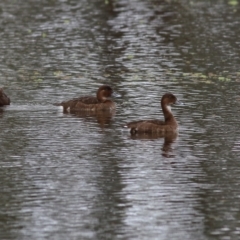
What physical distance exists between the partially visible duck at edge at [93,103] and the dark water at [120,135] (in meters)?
0.27

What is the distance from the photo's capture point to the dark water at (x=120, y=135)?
42.2 ft

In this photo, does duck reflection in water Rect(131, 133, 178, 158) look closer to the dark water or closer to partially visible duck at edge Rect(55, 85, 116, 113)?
the dark water

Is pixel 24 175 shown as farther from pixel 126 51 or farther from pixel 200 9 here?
pixel 200 9

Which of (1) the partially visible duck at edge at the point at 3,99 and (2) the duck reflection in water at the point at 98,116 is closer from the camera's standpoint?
(2) the duck reflection in water at the point at 98,116

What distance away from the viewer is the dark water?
12.9 meters

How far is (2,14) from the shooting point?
38.1 m

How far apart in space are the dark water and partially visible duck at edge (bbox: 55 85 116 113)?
10.5 inches

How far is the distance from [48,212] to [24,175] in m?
2.07

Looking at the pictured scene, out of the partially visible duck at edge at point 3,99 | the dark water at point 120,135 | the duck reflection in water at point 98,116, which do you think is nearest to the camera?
the dark water at point 120,135

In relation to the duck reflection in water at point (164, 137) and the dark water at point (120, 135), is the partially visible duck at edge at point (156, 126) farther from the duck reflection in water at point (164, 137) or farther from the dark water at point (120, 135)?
the dark water at point (120, 135)

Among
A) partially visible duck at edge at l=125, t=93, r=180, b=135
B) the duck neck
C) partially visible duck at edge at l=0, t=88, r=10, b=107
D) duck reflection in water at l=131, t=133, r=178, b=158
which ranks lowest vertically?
duck reflection in water at l=131, t=133, r=178, b=158

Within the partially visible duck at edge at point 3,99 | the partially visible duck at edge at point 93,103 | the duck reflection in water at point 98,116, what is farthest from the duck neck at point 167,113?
the partially visible duck at edge at point 3,99

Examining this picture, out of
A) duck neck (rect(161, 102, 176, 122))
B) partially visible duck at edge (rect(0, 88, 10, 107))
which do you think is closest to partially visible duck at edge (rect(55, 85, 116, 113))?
partially visible duck at edge (rect(0, 88, 10, 107))

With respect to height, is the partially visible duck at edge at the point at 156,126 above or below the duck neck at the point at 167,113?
below
